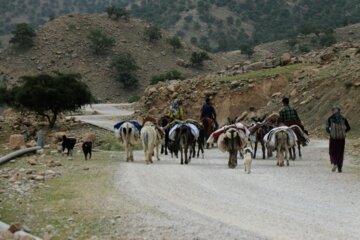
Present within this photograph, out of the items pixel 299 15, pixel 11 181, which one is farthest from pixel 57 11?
pixel 11 181

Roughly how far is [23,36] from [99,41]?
406 inches

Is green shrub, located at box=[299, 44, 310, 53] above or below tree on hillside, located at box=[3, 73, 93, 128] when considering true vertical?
above

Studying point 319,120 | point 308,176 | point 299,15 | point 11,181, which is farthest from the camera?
point 299,15

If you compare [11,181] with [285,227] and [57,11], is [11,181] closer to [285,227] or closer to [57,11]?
[285,227]

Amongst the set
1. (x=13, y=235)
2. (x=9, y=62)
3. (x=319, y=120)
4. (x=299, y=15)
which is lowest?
(x=13, y=235)

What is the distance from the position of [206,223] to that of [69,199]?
4488 mm

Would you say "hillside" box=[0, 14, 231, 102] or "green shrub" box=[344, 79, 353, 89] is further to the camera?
"hillside" box=[0, 14, 231, 102]

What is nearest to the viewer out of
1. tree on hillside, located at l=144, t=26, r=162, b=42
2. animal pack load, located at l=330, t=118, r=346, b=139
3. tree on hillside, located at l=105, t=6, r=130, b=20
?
animal pack load, located at l=330, t=118, r=346, b=139

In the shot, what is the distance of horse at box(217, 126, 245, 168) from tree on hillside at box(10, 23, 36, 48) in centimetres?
7505

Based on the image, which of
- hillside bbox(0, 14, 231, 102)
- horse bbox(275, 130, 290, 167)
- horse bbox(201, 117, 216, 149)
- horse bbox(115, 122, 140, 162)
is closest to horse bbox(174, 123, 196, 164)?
horse bbox(115, 122, 140, 162)

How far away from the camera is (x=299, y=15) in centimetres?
14425

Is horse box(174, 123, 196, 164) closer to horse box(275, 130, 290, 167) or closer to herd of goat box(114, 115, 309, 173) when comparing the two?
herd of goat box(114, 115, 309, 173)

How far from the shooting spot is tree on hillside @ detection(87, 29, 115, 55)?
9375cm

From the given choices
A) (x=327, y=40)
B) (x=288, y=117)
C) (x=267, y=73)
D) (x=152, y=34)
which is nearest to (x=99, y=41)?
(x=152, y=34)
